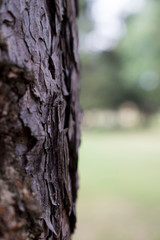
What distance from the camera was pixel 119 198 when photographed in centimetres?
576

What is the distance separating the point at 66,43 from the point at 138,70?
1482 cm

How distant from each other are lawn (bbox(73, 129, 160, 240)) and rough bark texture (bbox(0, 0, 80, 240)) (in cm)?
348

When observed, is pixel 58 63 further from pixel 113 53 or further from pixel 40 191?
pixel 113 53

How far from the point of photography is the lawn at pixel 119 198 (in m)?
4.37

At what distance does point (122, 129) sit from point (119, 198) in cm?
1536

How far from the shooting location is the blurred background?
4.85 metres

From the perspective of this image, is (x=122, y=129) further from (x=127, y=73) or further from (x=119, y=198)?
(x=119, y=198)

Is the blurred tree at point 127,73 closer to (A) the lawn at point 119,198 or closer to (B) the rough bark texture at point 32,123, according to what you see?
(A) the lawn at point 119,198

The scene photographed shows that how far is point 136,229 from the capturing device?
4418mm

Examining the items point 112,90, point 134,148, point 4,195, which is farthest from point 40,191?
point 112,90

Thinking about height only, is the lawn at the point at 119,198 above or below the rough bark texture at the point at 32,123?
below

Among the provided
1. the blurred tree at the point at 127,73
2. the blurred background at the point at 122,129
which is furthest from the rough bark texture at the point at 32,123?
the blurred tree at the point at 127,73

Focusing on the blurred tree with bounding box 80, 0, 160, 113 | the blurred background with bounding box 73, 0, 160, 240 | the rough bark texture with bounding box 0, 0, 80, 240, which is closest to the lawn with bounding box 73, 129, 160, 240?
the blurred background with bounding box 73, 0, 160, 240

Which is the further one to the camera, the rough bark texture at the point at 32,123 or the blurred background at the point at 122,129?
the blurred background at the point at 122,129
